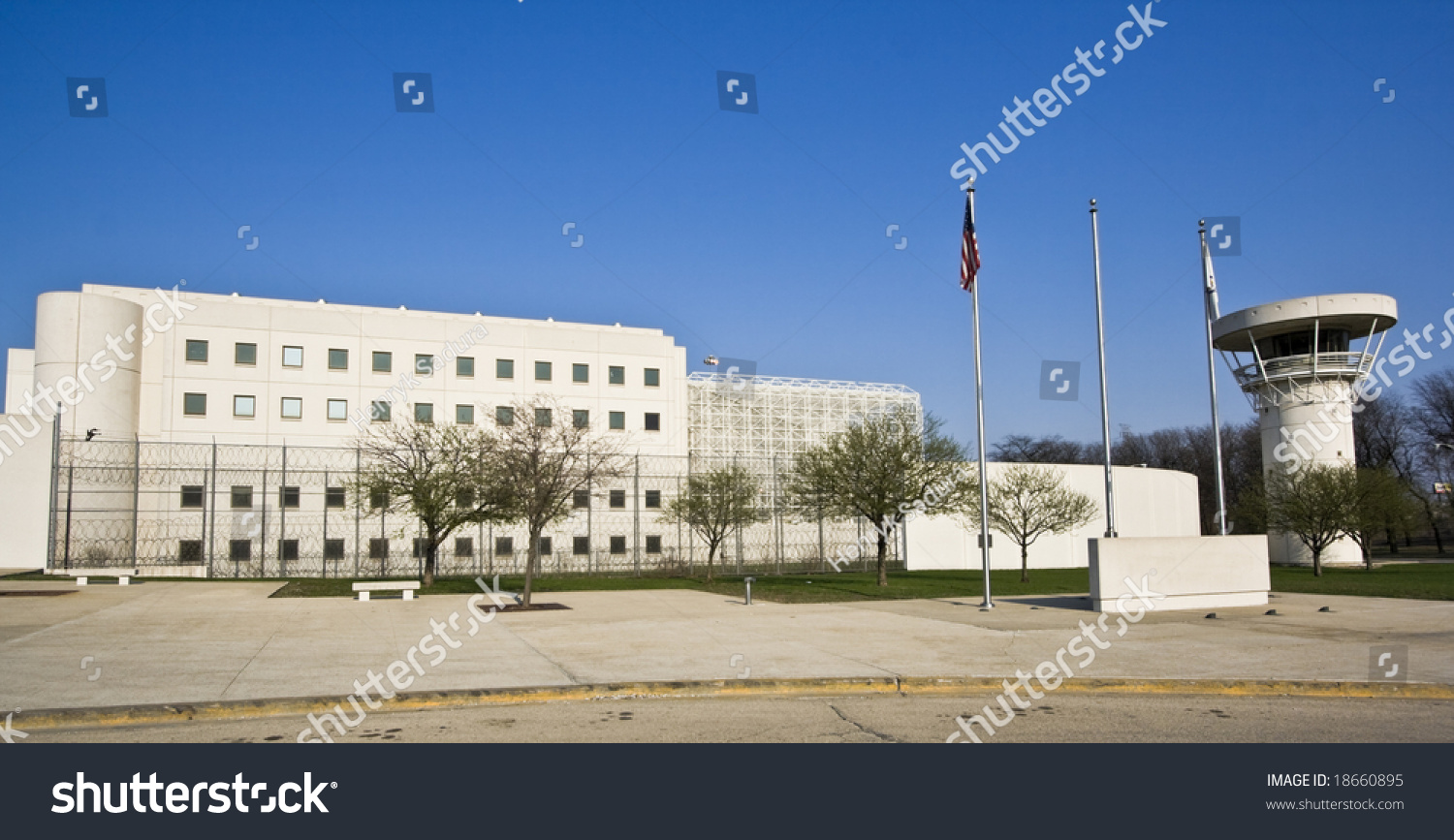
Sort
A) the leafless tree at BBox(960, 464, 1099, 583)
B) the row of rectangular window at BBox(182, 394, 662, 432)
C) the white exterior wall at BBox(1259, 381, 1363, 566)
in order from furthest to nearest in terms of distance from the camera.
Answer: the white exterior wall at BBox(1259, 381, 1363, 566) → the row of rectangular window at BBox(182, 394, 662, 432) → the leafless tree at BBox(960, 464, 1099, 583)

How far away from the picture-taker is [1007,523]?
39.3 m

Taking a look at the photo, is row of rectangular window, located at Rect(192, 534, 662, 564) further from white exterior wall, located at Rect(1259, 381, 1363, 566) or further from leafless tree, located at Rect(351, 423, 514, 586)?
white exterior wall, located at Rect(1259, 381, 1363, 566)

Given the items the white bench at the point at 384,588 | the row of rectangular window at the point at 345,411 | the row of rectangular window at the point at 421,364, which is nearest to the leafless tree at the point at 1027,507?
the row of rectangular window at the point at 345,411

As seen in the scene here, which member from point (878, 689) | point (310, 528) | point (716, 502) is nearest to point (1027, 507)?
point (716, 502)

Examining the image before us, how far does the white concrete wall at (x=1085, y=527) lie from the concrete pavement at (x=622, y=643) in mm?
22220

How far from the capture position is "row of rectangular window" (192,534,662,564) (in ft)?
127

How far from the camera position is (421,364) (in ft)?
160

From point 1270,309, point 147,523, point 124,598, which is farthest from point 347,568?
point 1270,309

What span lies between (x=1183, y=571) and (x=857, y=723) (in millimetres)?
14646

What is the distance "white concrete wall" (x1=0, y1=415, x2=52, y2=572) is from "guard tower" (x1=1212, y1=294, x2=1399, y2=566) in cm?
5728

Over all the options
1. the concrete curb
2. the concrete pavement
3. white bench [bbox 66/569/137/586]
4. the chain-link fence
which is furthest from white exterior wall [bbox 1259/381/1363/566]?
white bench [bbox 66/569/137/586]

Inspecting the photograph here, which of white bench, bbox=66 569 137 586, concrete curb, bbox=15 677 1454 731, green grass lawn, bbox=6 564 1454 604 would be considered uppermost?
white bench, bbox=66 569 137 586

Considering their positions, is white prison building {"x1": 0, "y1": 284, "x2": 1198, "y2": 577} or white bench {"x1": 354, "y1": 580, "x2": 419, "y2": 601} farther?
white prison building {"x1": 0, "y1": 284, "x2": 1198, "y2": 577}

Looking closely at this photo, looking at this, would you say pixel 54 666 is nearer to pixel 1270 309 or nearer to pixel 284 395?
pixel 284 395
